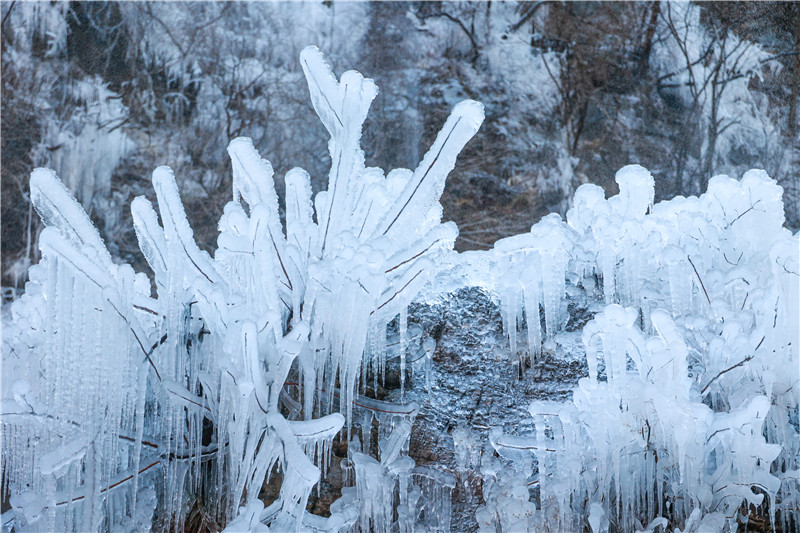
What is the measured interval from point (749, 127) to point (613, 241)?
177 inches

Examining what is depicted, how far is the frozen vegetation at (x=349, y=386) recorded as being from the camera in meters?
1.93

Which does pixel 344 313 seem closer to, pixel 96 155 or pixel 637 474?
pixel 637 474

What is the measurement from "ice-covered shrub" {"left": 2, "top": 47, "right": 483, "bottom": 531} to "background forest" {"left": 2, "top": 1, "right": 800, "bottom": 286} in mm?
4220

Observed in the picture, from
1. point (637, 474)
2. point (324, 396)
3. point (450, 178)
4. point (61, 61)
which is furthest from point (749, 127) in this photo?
point (61, 61)

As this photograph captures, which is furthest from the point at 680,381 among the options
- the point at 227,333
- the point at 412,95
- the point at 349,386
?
the point at 412,95

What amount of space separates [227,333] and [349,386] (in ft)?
1.29

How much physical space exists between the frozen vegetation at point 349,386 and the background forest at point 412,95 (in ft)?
13.5

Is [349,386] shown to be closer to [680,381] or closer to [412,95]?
[680,381]

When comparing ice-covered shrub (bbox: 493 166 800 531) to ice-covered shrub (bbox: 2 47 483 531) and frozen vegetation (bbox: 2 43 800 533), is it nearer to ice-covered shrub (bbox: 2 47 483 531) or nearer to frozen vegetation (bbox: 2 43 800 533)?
frozen vegetation (bbox: 2 43 800 533)

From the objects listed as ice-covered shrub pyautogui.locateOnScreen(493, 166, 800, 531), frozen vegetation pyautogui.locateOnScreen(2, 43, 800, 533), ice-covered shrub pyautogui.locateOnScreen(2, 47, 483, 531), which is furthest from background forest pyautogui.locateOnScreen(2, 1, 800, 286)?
ice-covered shrub pyautogui.locateOnScreen(2, 47, 483, 531)

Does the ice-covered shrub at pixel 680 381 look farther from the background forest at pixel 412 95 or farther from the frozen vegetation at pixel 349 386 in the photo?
the background forest at pixel 412 95

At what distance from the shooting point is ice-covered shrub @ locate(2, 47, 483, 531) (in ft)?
6.31

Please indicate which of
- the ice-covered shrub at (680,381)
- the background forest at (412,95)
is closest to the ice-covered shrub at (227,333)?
the ice-covered shrub at (680,381)

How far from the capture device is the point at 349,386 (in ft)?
6.72
